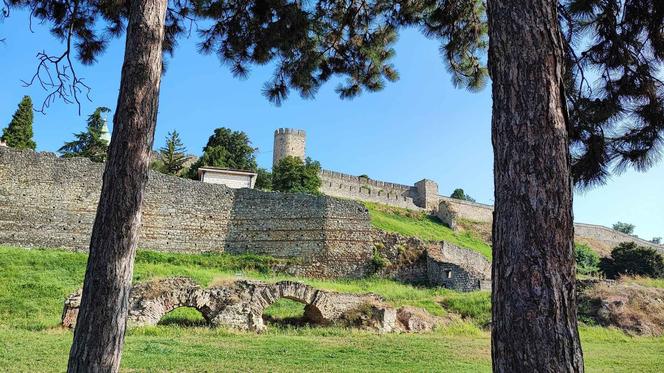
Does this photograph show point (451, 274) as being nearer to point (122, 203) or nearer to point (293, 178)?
point (293, 178)

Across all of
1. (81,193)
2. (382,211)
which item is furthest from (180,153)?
(81,193)

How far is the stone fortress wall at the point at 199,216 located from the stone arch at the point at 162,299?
1005 cm

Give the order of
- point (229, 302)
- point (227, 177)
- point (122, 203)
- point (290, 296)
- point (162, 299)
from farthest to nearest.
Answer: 1. point (227, 177)
2. point (290, 296)
3. point (229, 302)
4. point (162, 299)
5. point (122, 203)

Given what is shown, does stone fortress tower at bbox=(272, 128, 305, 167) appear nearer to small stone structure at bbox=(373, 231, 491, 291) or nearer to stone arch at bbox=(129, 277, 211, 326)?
small stone structure at bbox=(373, 231, 491, 291)

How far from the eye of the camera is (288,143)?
1984 inches

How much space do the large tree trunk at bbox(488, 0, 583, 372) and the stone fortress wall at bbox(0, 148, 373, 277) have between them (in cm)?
2152

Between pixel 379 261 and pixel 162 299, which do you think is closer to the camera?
pixel 162 299

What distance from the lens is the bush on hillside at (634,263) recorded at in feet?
115

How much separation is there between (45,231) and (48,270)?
16.6 feet

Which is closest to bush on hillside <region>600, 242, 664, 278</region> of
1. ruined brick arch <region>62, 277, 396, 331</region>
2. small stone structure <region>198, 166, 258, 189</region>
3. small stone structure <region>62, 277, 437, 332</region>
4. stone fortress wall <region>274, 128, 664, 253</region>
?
stone fortress wall <region>274, 128, 664, 253</region>

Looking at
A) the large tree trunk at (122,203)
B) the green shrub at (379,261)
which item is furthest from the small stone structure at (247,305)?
the green shrub at (379,261)

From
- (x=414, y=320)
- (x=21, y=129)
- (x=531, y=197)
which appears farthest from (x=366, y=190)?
(x=531, y=197)

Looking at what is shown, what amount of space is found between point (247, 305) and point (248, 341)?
8.96ft

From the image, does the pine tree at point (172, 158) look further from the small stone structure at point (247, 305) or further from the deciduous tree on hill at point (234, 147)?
the small stone structure at point (247, 305)
